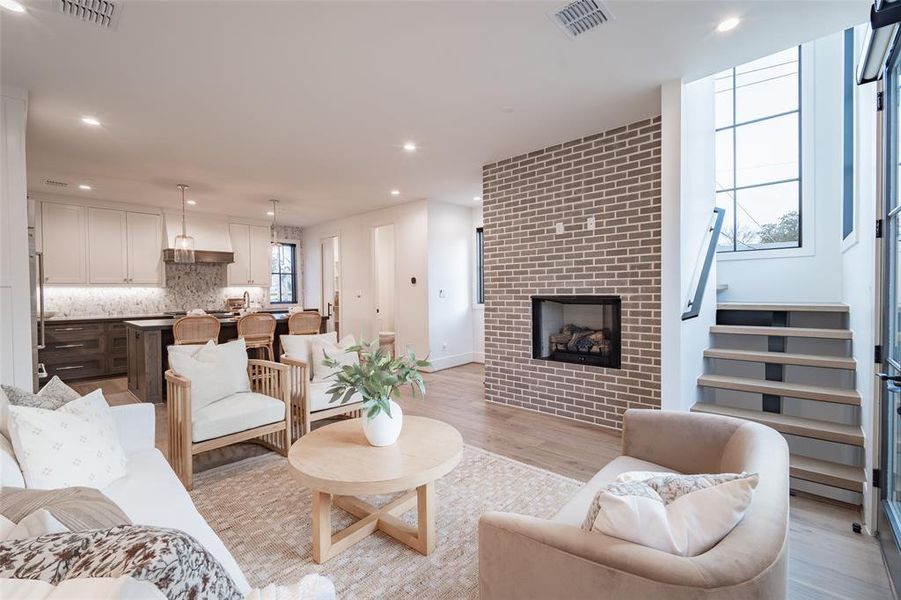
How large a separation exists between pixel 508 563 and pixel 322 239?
8.03 meters

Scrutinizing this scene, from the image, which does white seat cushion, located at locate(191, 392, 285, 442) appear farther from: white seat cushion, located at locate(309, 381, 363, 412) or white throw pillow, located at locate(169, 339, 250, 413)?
white seat cushion, located at locate(309, 381, 363, 412)

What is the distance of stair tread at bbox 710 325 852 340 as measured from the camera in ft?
9.53

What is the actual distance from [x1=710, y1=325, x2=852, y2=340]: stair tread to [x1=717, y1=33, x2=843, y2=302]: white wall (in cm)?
89

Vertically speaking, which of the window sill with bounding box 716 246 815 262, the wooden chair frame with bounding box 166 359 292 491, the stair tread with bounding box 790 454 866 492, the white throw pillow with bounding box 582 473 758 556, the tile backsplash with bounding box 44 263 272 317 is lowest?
the stair tread with bounding box 790 454 866 492

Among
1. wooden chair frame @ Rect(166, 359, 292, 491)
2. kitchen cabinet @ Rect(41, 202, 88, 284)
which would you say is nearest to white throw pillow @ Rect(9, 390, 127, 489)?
wooden chair frame @ Rect(166, 359, 292, 491)

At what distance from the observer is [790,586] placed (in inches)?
68.1

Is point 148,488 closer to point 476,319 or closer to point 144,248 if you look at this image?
point 476,319

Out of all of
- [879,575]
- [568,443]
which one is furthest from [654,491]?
[568,443]

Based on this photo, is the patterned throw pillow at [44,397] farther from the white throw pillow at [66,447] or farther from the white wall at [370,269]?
the white wall at [370,269]

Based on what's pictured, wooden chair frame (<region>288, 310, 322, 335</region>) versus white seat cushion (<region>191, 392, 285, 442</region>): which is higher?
wooden chair frame (<region>288, 310, 322, 335</region>)

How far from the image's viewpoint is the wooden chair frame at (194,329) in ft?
13.4

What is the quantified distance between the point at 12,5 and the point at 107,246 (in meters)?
5.24

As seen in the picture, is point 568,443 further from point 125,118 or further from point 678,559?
point 125,118

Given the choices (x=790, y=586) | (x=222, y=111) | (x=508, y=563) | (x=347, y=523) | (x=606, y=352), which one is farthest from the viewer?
(x=606, y=352)
